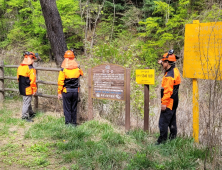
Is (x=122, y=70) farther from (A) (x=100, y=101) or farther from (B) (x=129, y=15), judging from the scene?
(B) (x=129, y=15)

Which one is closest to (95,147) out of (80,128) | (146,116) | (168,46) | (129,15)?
(80,128)

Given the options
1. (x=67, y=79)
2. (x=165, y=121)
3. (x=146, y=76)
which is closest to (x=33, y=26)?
(x=67, y=79)

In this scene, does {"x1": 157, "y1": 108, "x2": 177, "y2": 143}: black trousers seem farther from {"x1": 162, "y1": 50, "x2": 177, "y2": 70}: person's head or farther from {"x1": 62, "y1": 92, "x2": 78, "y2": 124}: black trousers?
{"x1": 62, "y1": 92, "x2": 78, "y2": 124}: black trousers

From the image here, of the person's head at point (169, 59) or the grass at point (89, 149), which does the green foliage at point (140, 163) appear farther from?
the person's head at point (169, 59)

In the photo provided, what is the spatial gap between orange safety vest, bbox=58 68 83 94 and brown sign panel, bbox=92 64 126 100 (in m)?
0.53

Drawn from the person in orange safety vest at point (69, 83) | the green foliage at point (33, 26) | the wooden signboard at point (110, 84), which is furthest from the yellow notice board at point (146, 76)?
the green foliage at point (33, 26)

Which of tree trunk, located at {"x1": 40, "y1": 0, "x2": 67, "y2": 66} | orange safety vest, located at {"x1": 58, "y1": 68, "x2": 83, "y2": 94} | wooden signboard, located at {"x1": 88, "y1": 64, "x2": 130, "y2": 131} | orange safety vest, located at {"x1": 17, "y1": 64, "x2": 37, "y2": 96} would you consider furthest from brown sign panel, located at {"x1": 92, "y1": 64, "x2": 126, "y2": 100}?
tree trunk, located at {"x1": 40, "y1": 0, "x2": 67, "y2": 66}

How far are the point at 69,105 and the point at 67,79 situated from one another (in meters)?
0.68

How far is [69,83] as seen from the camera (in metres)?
5.48

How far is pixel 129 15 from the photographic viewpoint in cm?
1912

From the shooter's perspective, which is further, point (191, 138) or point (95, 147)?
point (191, 138)

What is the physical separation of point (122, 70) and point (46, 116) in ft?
8.87

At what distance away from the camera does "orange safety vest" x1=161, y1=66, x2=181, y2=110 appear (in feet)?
13.6

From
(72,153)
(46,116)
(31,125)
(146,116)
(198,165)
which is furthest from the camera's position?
(46,116)
